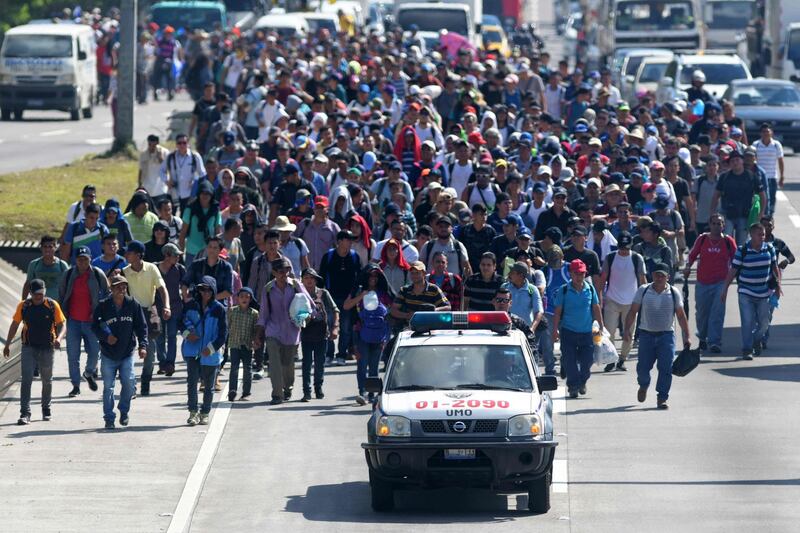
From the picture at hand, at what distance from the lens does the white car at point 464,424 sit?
14.9 metres

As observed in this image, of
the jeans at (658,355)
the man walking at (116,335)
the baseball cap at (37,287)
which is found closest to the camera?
the man walking at (116,335)

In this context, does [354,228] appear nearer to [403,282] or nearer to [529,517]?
[403,282]

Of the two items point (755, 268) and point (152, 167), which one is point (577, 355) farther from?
point (152, 167)

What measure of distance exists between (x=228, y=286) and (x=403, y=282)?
1.90m

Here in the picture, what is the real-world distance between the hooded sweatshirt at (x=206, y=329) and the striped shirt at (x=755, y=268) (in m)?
6.55

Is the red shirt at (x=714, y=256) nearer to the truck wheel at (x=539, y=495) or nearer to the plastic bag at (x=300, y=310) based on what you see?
the plastic bag at (x=300, y=310)

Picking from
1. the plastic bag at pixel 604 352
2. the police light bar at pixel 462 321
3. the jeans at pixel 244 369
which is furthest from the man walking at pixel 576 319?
the police light bar at pixel 462 321

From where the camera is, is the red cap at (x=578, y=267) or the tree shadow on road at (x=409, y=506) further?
the red cap at (x=578, y=267)

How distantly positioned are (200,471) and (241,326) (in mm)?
3023

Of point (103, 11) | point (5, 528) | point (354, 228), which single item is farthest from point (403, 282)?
point (103, 11)

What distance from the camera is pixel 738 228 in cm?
2694

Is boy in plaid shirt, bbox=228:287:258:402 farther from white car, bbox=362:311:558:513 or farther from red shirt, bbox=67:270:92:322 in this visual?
white car, bbox=362:311:558:513

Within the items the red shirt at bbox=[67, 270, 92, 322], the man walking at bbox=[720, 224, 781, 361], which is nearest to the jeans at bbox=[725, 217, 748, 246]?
the man walking at bbox=[720, 224, 781, 361]

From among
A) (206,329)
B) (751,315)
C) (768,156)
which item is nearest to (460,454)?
(206,329)
